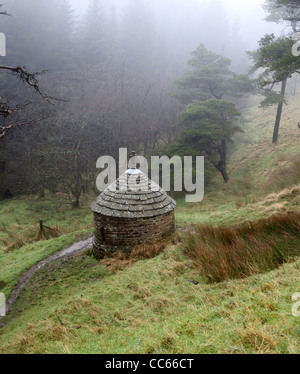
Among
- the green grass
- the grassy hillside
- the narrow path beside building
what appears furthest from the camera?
the narrow path beside building

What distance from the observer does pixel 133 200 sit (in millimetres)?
8734

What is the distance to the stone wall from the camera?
8.41 meters

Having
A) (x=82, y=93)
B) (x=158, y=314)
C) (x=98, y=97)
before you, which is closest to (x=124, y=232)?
(x=158, y=314)

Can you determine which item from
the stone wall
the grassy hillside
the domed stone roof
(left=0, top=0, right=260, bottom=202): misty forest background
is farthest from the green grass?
(left=0, top=0, right=260, bottom=202): misty forest background

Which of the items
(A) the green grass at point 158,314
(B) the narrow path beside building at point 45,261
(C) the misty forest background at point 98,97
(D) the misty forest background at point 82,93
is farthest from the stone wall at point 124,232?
(D) the misty forest background at point 82,93

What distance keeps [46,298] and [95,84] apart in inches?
1076

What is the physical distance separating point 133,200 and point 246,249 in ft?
14.8

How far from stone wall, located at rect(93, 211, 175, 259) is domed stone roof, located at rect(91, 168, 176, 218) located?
0.73ft

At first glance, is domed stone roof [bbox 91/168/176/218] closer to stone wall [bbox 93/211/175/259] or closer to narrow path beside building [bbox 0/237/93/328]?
stone wall [bbox 93/211/175/259]

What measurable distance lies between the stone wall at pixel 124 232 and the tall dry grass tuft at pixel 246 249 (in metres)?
1.68

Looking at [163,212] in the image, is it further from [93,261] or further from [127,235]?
[93,261]

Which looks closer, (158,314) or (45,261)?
(158,314)

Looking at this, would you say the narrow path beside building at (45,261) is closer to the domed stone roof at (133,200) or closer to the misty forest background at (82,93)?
the domed stone roof at (133,200)

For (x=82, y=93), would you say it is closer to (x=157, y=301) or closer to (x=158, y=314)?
(x=157, y=301)
